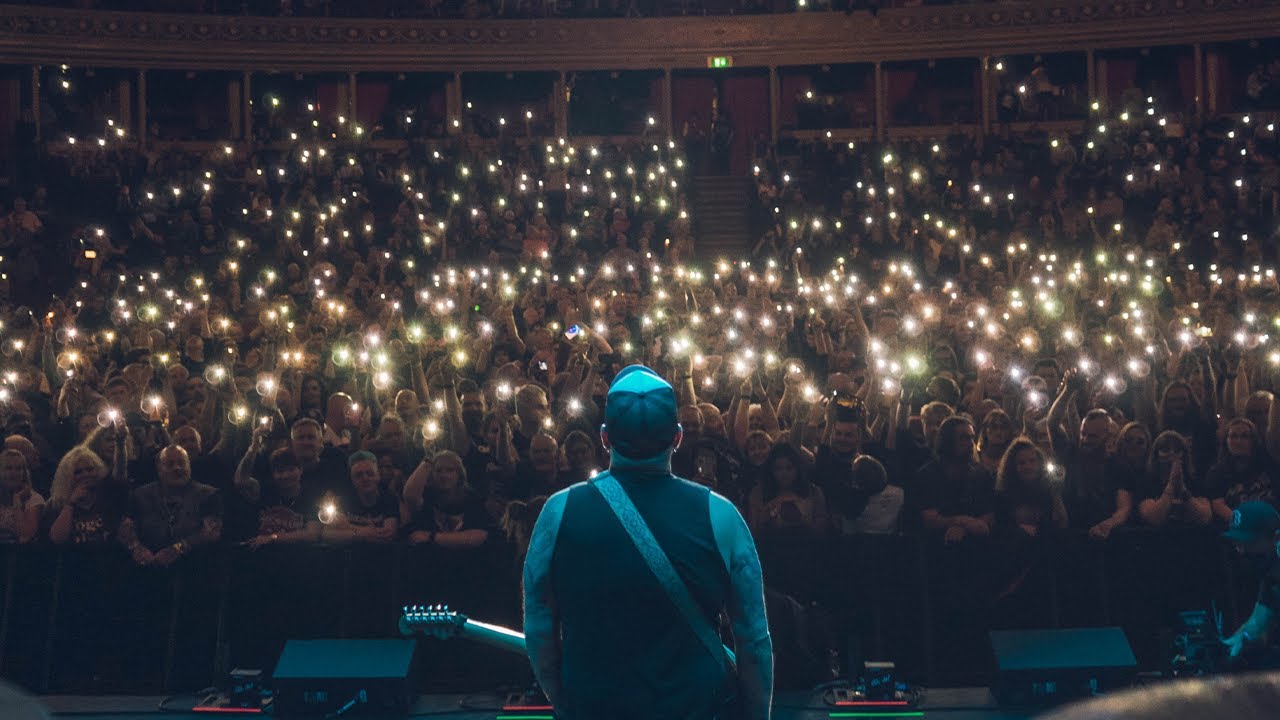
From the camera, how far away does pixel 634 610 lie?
3.61 metres

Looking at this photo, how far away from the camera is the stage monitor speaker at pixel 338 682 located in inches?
306

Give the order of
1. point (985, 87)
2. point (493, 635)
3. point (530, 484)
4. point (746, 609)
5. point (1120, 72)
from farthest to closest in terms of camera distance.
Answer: point (1120, 72) → point (985, 87) → point (530, 484) → point (493, 635) → point (746, 609)

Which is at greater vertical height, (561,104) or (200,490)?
(561,104)

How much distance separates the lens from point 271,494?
29.6 ft

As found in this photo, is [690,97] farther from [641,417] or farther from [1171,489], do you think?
[641,417]

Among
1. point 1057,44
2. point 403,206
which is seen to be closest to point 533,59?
point 403,206

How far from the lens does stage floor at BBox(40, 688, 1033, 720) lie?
25.3ft

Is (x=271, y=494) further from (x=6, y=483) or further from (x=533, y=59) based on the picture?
(x=533, y=59)

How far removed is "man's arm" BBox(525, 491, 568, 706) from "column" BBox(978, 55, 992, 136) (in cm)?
2769

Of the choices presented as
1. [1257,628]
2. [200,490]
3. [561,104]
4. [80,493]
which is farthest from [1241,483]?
[561,104]

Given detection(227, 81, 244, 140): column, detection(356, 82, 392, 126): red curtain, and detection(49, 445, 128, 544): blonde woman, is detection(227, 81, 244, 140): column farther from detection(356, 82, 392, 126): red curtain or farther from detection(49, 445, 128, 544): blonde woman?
detection(49, 445, 128, 544): blonde woman

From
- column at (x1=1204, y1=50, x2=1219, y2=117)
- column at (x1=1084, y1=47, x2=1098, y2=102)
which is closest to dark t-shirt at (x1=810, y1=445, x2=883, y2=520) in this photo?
column at (x1=1084, y1=47, x2=1098, y2=102)

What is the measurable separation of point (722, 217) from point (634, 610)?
21359 millimetres

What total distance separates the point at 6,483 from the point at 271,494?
1816 millimetres
